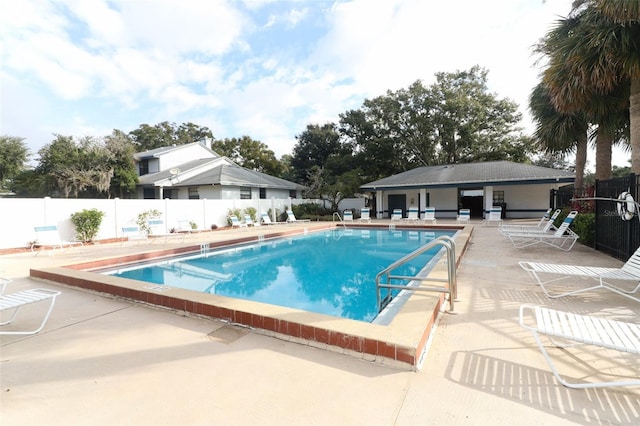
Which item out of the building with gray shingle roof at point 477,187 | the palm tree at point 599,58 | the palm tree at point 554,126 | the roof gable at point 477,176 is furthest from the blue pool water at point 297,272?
the building with gray shingle roof at point 477,187

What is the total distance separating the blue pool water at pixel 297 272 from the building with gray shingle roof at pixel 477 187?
9.15 m

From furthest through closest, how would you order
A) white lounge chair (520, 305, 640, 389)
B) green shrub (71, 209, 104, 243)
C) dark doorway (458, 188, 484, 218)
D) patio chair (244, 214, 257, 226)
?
dark doorway (458, 188, 484, 218)
patio chair (244, 214, 257, 226)
green shrub (71, 209, 104, 243)
white lounge chair (520, 305, 640, 389)

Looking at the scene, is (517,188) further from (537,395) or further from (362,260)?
(537,395)

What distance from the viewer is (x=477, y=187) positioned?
20.1m

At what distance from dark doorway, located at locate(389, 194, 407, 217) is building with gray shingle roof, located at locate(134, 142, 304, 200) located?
7771 millimetres

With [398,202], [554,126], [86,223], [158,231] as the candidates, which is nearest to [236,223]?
[158,231]

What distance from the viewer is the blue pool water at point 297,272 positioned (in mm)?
6258

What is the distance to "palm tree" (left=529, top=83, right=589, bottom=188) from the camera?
11.2 m

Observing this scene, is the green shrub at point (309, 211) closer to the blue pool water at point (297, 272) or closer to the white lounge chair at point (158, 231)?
the blue pool water at point (297, 272)

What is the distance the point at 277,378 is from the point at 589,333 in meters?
2.48

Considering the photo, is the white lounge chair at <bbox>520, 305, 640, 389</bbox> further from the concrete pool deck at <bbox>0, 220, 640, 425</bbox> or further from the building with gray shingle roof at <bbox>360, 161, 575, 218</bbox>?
the building with gray shingle roof at <bbox>360, 161, 575, 218</bbox>

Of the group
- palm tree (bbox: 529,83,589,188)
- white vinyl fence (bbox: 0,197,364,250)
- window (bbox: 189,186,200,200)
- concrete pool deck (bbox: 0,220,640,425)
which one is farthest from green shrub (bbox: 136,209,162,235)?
palm tree (bbox: 529,83,589,188)

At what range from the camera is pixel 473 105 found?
90.9ft

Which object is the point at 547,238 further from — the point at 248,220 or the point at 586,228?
the point at 248,220
